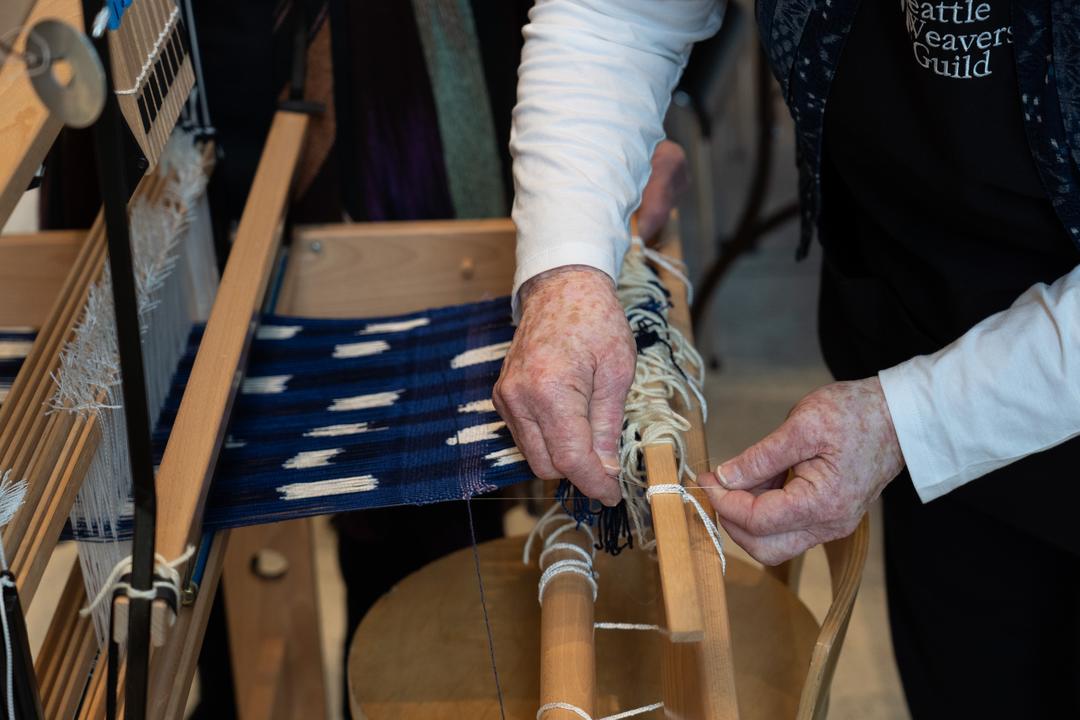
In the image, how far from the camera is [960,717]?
1110 millimetres

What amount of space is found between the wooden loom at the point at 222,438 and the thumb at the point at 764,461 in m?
0.04

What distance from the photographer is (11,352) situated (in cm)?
92

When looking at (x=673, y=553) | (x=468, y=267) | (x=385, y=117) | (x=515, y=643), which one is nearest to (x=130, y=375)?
(x=673, y=553)

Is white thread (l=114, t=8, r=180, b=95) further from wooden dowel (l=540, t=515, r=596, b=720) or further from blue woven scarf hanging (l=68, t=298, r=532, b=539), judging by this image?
wooden dowel (l=540, t=515, r=596, b=720)

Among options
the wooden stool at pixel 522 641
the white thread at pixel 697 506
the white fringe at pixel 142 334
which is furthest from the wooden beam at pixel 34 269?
the white thread at pixel 697 506

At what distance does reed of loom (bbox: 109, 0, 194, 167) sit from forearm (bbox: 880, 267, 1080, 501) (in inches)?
23.8

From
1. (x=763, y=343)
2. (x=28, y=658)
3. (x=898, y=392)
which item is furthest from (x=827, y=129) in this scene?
(x=763, y=343)

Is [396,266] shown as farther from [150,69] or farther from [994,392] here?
[994,392]

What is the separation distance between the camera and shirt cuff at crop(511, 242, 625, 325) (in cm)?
90

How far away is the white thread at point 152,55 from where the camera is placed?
2.68ft

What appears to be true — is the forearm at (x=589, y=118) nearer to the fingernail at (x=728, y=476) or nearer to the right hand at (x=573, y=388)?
the right hand at (x=573, y=388)

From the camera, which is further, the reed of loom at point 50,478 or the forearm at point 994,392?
the forearm at point 994,392

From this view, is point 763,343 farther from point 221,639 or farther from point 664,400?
point 664,400

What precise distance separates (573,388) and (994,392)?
1.03 ft
